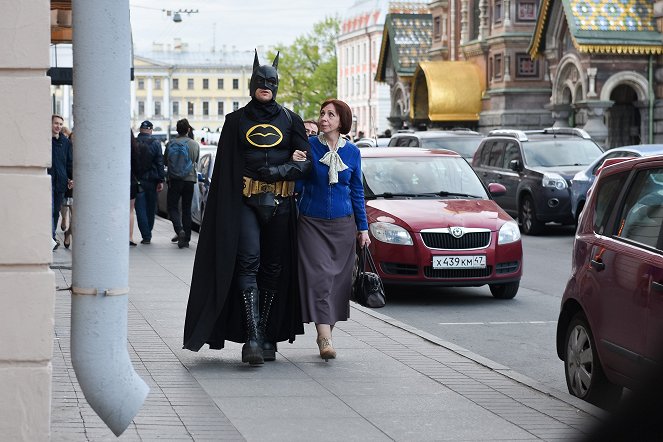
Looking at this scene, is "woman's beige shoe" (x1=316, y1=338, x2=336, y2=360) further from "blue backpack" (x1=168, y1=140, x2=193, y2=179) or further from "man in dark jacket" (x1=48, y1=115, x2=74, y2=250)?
"blue backpack" (x1=168, y1=140, x2=193, y2=179)

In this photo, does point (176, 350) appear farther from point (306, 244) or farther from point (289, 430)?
point (289, 430)

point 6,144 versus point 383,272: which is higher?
point 6,144

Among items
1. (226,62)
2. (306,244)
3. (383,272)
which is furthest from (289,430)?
(226,62)

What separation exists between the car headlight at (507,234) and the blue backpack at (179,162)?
7.08 meters

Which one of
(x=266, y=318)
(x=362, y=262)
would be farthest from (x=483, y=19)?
(x=266, y=318)

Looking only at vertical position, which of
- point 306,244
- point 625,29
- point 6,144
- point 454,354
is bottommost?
point 454,354

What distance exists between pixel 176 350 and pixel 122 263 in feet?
11.4

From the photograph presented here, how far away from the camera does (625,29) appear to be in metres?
40.4

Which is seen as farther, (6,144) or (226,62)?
(226,62)

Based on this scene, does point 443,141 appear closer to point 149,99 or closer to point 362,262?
point 362,262

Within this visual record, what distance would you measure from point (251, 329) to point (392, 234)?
5.17 metres

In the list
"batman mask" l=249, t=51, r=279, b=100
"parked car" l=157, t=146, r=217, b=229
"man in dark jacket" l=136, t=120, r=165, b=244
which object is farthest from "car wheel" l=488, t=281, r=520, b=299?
"parked car" l=157, t=146, r=217, b=229

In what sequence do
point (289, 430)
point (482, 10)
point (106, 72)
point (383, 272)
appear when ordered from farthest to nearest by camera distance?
1. point (482, 10)
2. point (383, 272)
3. point (289, 430)
4. point (106, 72)

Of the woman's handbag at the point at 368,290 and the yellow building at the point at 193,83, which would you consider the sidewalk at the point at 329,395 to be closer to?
the woman's handbag at the point at 368,290
